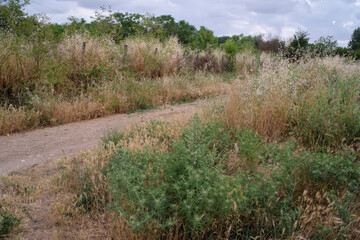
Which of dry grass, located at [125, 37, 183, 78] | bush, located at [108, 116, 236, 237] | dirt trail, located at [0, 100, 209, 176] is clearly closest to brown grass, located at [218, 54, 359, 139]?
bush, located at [108, 116, 236, 237]

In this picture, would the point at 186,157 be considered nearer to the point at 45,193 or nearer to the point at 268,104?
the point at 45,193

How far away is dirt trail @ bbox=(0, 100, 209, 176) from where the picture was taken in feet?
14.6

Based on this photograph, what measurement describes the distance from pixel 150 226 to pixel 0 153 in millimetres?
3726

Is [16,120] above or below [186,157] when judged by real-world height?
below

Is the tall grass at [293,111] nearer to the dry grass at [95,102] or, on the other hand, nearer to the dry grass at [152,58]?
the dry grass at [95,102]

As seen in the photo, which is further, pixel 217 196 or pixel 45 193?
pixel 45 193

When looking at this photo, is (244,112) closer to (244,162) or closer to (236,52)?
(244,162)

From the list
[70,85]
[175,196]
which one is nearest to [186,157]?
[175,196]

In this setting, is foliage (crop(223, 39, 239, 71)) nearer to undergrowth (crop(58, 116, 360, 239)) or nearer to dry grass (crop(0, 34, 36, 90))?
dry grass (crop(0, 34, 36, 90))

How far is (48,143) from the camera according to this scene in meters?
5.28

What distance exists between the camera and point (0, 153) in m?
4.75

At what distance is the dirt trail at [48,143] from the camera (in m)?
4.46

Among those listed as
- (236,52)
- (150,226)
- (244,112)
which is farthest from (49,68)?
(236,52)

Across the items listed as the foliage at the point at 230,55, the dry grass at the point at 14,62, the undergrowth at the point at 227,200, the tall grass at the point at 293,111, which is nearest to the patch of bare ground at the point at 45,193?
the undergrowth at the point at 227,200
